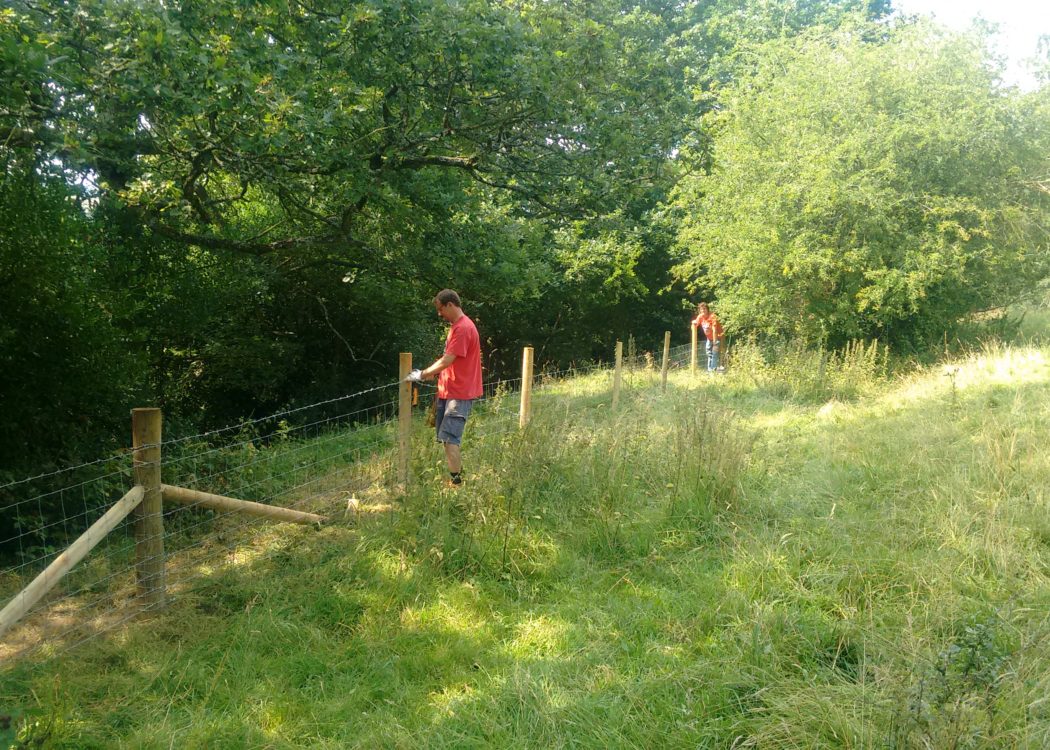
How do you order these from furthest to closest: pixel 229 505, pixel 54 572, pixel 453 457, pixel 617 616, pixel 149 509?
pixel 453 457
pixel 229 505
pixel 149 509
pixel 617 616
pixel 54 572

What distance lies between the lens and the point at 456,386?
6.46 meters

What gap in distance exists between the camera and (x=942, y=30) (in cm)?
1574

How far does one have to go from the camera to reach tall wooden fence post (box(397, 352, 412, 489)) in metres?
6.11

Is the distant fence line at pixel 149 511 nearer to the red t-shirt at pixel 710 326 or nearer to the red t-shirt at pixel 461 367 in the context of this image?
the red t-shirt at pixel 461 367

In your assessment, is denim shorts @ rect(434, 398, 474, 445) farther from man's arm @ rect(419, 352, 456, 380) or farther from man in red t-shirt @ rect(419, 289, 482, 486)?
man's arm @ rect(419, 352, 456, 380)

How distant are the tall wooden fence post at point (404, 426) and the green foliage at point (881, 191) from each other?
10.6 metres

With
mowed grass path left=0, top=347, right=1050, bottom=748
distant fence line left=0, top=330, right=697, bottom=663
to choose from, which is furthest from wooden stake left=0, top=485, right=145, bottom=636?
mowed grass path left=0, top=347, right=1050, bottom=748

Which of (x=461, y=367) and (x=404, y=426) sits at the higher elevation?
(x=461, y=367)

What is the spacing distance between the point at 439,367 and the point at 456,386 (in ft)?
0.84

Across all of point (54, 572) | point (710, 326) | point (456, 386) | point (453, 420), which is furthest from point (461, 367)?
point (710, 326)

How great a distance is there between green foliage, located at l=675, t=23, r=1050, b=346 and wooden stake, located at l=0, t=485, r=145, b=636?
518 inches

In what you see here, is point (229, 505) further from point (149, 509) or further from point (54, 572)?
point (54, 572)

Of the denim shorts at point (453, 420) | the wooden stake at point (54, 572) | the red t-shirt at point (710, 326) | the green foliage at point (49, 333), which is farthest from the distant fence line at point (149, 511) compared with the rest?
the red t-shirt at point (710, 326)

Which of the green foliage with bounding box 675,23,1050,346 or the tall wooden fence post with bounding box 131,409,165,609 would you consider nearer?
the tall wooden fence post with bounding box 131,409,165,609
